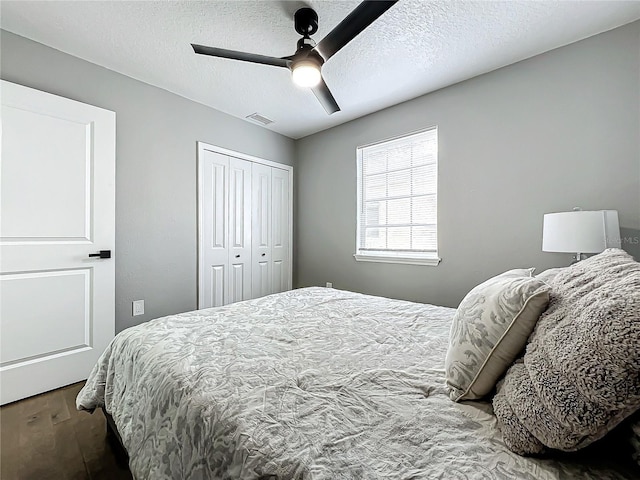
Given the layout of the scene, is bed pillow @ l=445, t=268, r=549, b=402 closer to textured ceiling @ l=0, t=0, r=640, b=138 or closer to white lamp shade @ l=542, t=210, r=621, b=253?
white lamp shade @ l=542, t=210, r=621, b=253

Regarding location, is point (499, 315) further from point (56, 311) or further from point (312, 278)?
point (312, 278)

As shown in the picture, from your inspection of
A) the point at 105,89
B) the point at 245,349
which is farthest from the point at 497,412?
the point at 105,89

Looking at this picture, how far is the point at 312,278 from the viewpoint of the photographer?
13.2ft

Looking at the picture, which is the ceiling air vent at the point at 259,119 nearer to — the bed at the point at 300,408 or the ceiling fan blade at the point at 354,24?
the ceiling fan blade at the point at 354,24

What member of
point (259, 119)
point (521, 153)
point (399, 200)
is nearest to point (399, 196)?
point (399, 200)

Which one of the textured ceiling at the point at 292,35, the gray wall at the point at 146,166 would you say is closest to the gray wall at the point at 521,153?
the textured ceiling at the point at 292,35

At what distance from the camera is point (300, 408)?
777 mm

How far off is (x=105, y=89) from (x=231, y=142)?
1230mm

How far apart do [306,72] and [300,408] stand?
1.76 m

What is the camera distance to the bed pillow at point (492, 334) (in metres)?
0.74

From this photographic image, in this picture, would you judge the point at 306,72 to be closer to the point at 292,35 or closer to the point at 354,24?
the point at 354,24

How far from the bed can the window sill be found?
1.46m

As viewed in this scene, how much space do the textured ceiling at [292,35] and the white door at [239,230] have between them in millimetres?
953

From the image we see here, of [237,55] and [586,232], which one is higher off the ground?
[237,55]
